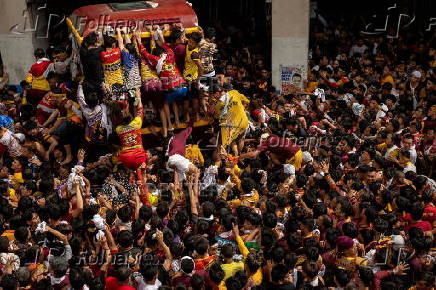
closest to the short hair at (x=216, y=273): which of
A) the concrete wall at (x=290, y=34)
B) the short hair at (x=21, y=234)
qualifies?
the short hair at (x=21, y=234)

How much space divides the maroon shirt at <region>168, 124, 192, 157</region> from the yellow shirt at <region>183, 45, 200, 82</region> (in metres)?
0.81

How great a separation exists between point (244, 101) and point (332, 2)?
31.0 ft

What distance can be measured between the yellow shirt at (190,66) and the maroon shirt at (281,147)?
1.46 meters

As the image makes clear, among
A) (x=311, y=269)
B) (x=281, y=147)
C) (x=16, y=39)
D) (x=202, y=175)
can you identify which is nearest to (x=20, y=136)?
(x=202, y=175)

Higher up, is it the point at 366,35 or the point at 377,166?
the point at 366,35

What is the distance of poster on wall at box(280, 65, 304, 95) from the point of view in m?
10.9

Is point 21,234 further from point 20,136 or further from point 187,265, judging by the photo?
point 20,136

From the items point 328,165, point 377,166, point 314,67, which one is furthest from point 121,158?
point 314,67

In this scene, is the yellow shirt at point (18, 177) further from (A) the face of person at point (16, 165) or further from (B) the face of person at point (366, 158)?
(B) the face of person at point (366, 158)

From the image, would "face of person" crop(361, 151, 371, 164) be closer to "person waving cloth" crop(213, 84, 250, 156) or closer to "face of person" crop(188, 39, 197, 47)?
"person waving cloth" crop(213, 84, 250, 156)

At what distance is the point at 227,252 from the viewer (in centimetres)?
495

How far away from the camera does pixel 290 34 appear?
10688 mm

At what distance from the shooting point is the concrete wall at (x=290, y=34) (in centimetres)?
1055

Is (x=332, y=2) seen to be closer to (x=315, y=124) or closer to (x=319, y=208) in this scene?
(x=315, y=124)
